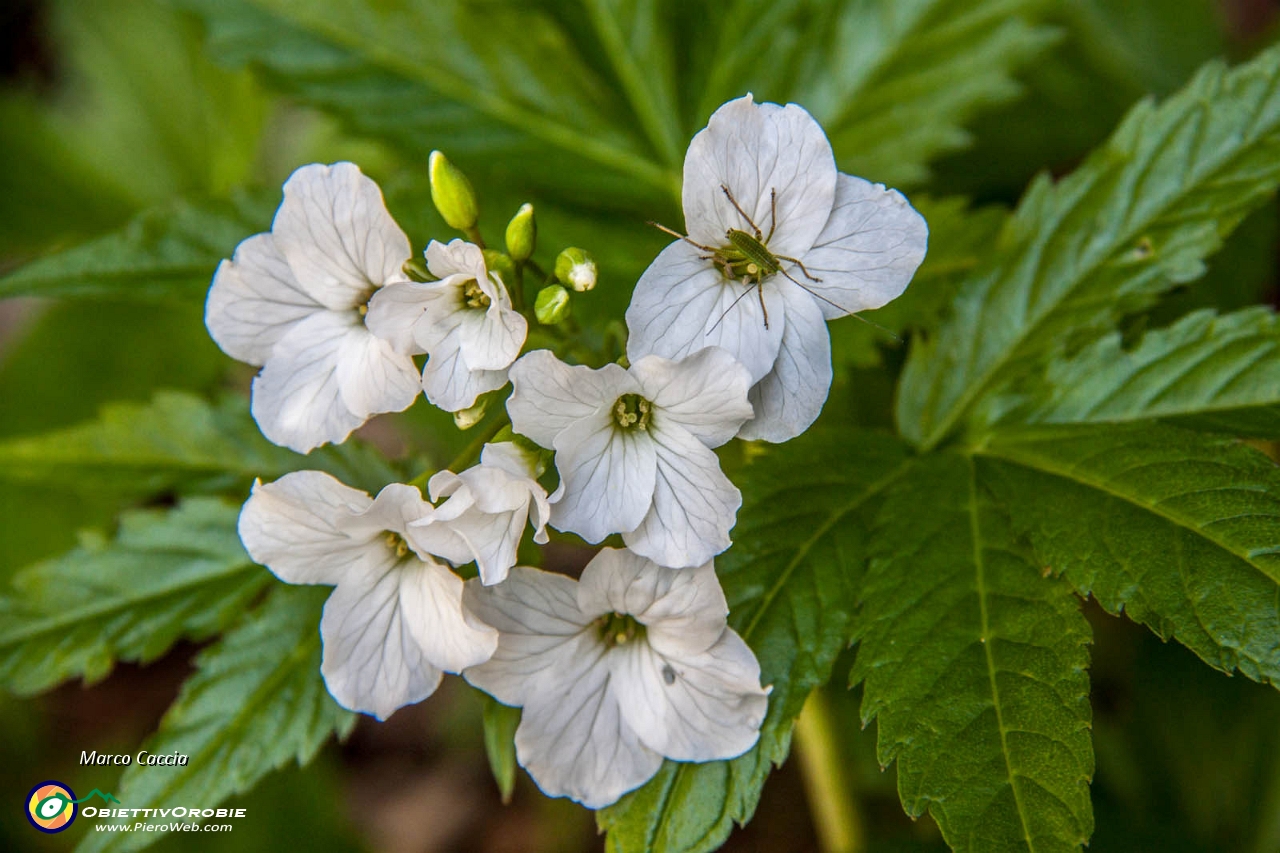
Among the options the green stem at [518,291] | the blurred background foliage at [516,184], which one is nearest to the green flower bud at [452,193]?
the green stem at [518,291]

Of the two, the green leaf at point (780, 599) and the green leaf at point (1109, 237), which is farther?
the green leaf at point (1109, 237)

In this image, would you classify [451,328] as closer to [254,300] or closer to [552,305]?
[552,305]

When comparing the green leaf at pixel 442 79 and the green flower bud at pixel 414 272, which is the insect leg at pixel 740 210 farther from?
A: the green leaf at pixel 442 79

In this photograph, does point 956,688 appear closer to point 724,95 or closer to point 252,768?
point 252,768

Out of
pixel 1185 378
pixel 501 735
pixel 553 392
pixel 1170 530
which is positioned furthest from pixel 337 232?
pixel 1185 378

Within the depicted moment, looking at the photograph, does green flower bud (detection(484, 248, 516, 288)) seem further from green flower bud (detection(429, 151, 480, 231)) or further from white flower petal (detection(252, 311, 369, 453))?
white flower petal (detection(252, 311, 369, 453))

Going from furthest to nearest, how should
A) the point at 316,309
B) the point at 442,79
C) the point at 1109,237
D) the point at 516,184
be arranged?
the point at 442,79, the point at 516,184, the point at 1109,237, the point at 316,309

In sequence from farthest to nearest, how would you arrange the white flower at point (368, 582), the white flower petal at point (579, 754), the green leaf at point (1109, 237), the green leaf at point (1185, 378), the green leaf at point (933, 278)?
1. the green leaf at point (933, 278)
2. the green leaf at point (1109, 237)
3. the green leaf at point (1185, 378)
4. the white flower petal at point (579, 754)
5. the white flower at point (368, 582)
